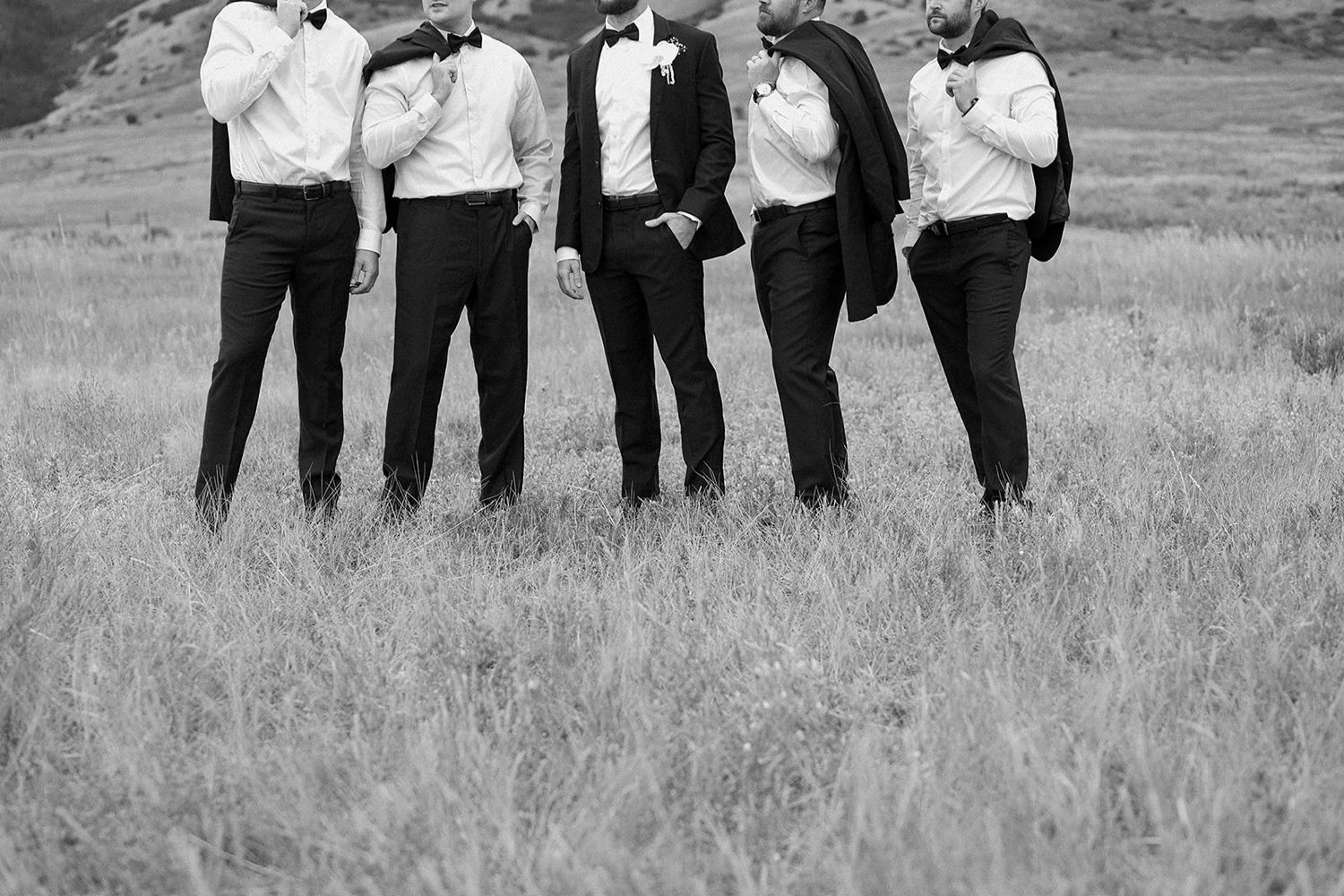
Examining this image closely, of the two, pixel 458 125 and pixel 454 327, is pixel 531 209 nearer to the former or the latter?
pixel 458 125

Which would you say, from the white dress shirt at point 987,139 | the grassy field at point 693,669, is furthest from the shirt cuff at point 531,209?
the white dress shirt at point 987,139

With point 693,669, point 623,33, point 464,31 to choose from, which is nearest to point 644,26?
point 623,33

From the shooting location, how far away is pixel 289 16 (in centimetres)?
562

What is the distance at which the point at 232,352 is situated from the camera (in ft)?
18.8

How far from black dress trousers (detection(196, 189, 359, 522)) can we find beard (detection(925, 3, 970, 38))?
2.66m

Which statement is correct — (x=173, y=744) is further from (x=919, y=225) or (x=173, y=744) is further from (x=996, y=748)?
(x=919, y=225)

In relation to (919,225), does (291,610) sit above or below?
below

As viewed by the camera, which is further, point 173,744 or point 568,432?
Answer: point 568,432

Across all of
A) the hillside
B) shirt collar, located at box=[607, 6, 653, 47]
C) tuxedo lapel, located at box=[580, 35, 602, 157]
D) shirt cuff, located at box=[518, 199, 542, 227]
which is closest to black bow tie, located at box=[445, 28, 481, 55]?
tuxedo lapel, located at box=[580, 35, 602, 157]

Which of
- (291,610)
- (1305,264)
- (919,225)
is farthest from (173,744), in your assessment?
Answer: (1305,264)

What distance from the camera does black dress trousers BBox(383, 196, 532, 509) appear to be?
6043mm

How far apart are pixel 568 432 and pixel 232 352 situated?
111 inches

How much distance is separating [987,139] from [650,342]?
1.90 metres

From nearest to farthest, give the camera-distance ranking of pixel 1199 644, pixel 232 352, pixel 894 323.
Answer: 1. pixel 1199 644
2. pixel 232 352
3. pixel 894 323
